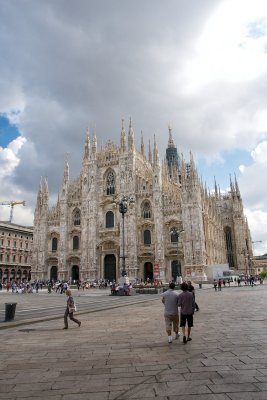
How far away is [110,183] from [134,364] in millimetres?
43251

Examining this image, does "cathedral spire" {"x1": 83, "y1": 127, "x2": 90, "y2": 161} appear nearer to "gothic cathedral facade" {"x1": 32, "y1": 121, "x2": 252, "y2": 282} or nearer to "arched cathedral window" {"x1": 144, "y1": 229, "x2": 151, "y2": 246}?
"gothic cathedral facade" {"x1": 32, "y1": 121, "x2": 252, "y2": 282}

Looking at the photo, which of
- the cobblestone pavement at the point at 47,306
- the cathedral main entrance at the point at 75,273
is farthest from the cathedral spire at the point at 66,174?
the cobblestone pavement at the point at 47,306

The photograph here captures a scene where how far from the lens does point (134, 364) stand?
5387mm

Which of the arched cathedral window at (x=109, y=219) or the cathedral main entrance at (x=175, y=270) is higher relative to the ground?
the arched cathedral window at (x=109, y=219)

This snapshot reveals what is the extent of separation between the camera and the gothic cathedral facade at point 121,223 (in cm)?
4141

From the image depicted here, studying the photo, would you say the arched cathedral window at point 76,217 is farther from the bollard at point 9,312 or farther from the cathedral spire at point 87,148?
the bollard at point 9,312

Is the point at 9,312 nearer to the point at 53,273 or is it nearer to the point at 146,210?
the point at 146,210

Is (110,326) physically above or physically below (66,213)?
below

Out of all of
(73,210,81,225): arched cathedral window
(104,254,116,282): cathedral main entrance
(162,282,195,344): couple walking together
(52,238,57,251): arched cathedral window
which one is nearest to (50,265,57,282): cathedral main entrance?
(52,238,57,251): arched cathedral window

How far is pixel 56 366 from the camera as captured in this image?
539 centimetres

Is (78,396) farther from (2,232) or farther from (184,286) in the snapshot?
(2,232)

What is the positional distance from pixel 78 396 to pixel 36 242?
4809cm

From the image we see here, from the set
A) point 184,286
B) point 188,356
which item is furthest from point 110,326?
point 188,356

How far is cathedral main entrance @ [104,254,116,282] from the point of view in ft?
148
